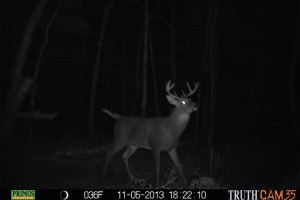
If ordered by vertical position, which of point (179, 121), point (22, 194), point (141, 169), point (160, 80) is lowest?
point (141, 169)

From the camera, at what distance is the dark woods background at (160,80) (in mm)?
7172

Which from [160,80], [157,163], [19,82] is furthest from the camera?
[160,80]

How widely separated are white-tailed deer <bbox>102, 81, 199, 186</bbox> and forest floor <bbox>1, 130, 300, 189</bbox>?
48 centimetres

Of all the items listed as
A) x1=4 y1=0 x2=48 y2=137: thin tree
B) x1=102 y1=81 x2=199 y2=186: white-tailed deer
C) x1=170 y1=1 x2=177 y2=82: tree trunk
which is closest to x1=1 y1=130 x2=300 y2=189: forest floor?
x1=102 y1=81 x2=199 y2=186: white-tailed deer

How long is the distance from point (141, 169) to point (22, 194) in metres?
3.91

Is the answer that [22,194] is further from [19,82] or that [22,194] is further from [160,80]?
[160,80]

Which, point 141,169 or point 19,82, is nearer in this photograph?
point 19,82

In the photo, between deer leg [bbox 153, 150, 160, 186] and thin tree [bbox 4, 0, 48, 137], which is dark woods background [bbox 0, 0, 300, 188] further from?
deer leg [bbox 153, 150, 160, 186]

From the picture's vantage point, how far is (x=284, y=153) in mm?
10711

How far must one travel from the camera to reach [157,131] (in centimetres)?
758

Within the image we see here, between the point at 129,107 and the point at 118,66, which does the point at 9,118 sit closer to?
the point at 118,66

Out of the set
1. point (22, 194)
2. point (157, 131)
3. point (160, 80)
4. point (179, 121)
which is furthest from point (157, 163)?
point (160, 80)

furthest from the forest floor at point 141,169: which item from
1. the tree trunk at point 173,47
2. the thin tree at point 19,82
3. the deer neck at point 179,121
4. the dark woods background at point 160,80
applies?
the tree trunk at point 173,47

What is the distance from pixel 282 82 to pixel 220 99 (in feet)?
14.1
